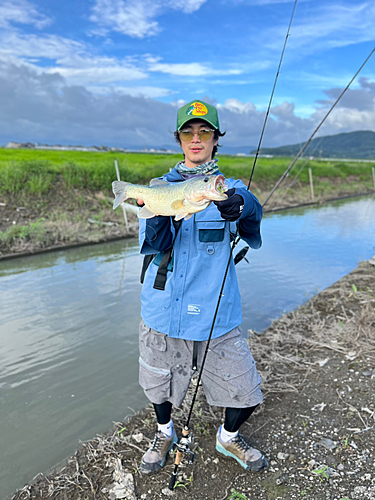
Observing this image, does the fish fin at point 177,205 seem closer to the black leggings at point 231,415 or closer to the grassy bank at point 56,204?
the black leggings at point 231,415

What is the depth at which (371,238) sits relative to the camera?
11.8 metres

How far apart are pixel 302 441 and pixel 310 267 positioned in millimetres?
6177

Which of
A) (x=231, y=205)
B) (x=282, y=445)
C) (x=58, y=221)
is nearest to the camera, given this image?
(x=231, y=205)

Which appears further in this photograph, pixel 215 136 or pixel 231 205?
pixel 215 136

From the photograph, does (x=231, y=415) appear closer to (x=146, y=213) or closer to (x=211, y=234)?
(x=211, y=234)

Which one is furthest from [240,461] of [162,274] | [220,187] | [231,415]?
[220,187]

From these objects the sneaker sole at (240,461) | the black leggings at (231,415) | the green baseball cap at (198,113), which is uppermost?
the green baseball cap at (198,113)

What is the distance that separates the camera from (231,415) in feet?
7.83

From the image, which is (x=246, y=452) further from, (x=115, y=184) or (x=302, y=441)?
(x=115, y=184)

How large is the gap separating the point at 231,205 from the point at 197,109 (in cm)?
74

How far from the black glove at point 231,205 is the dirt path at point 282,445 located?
1778mm

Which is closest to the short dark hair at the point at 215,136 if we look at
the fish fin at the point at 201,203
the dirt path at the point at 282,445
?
the fish fin at the point at 201,203

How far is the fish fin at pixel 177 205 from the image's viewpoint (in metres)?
1.87

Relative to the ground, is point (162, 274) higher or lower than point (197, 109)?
lower
